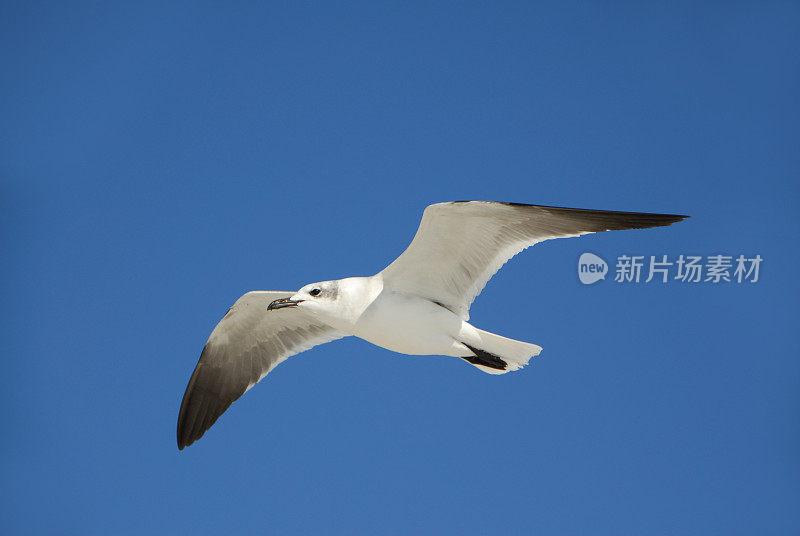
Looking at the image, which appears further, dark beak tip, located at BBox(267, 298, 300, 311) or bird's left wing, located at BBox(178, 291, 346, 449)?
bird's left wing, located at BBox(178, 291, 346, 449)

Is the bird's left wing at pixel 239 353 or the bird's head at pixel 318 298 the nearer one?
the bird's head at pixel 318 298

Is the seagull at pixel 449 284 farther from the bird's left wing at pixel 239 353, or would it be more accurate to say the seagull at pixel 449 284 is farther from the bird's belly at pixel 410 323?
the bird's left wing at pixel 239 353

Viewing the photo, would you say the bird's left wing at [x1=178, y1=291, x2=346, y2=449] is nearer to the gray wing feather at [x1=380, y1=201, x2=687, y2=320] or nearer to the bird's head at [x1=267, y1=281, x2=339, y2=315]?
the bird's head at [x1=267, y1=281, x2=339, y2=315]

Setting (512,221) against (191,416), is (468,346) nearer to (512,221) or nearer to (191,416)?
(512,221)

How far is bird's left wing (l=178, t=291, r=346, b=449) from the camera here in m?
3.32

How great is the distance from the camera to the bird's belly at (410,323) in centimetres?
267

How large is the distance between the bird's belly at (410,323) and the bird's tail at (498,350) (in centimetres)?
8

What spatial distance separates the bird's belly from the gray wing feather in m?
0.07

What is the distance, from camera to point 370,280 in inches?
108

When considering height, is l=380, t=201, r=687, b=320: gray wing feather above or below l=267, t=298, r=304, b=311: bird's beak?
above

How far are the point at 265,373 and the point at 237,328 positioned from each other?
0.85ft

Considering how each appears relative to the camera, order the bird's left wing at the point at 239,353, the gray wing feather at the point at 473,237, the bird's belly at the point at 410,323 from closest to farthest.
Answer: the gray wing feather at the point at 473,237
the bird's belly at the point at 410,323
the bird's left wing at the point at 239,353

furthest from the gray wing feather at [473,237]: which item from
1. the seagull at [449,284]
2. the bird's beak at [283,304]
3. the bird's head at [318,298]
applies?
the bird's beak at [283,304]

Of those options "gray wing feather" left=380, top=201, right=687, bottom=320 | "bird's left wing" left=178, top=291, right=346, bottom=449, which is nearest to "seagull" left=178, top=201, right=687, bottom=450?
"gray wing feather" left=380, top=201, right=687, bottom=320
